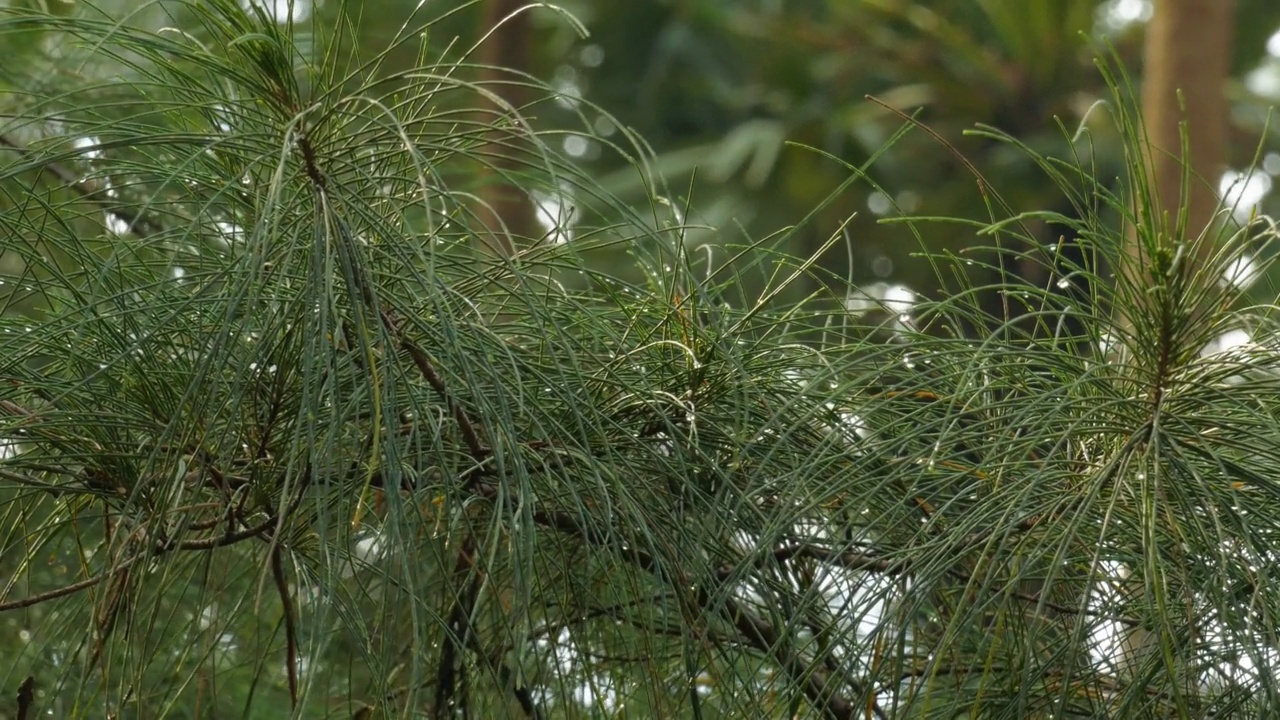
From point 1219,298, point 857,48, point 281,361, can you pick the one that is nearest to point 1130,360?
point 1219,298

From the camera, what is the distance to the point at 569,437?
739 millimetres

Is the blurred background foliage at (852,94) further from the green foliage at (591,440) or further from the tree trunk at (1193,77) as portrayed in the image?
the green foliage at (591,440)

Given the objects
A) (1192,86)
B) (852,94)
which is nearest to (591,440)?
(1192,86)

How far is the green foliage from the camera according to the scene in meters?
0.68

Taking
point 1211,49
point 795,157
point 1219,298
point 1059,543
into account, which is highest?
point 795,157

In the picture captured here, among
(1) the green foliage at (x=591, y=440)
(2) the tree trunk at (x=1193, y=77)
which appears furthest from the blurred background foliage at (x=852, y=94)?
(1) the green foliage at (x=591, y=440)

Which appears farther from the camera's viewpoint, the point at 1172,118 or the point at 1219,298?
the point at 1172,118

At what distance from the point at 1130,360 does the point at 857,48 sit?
16.1 ft

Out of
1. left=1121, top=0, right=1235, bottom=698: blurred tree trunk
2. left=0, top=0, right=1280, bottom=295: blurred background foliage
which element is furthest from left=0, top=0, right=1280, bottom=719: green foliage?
left=0, top=0, right=1280, bottom=295: blurred background foliage

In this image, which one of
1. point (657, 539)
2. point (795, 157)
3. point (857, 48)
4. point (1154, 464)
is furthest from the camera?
point (857, 48)

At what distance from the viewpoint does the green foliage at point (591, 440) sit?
68 centimetres

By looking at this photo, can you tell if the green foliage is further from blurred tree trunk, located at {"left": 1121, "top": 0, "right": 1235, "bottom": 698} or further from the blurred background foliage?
the blurred background foliage

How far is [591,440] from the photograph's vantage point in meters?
0.81

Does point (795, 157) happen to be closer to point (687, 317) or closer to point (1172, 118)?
point (1172, 118)
